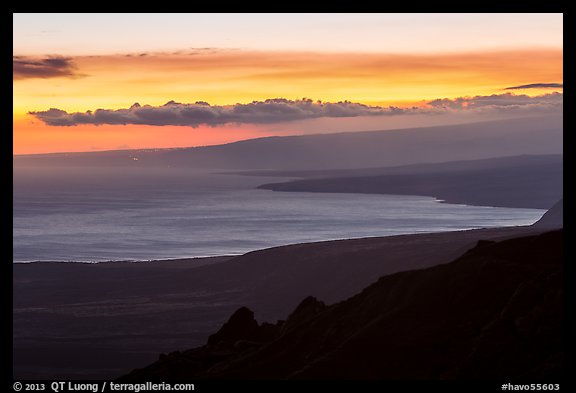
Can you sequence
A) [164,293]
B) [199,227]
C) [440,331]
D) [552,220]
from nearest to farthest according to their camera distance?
[440,331]
[164,293]
[552,220]
[199,227]

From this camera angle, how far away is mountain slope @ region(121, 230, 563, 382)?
20.9 metres

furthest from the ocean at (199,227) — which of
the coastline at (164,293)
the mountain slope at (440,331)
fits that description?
the mountain slope at (440,331)

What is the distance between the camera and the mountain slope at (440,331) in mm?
20875

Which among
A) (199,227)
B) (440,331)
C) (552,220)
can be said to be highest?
(440,331)

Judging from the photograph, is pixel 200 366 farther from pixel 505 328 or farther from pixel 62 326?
pixel 62 326

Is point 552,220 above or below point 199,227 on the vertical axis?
above

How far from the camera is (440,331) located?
23.0 m

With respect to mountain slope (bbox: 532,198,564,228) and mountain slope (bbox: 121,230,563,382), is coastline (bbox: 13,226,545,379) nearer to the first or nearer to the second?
mountain slope (bbox: 532,198,564,228)

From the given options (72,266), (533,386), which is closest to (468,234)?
(72,266)

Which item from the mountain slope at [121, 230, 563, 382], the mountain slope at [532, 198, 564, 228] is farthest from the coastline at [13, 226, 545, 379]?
the mountain slope at [121, 230, 563, 382]

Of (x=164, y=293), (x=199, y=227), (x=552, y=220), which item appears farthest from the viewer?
(x=199, y=227)

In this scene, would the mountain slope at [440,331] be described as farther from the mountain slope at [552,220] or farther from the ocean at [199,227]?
the mountain slope at [552,220]

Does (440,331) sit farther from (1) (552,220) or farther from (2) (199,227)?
(2) (199,227)

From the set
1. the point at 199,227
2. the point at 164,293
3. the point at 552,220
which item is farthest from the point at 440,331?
the point at 199,227
